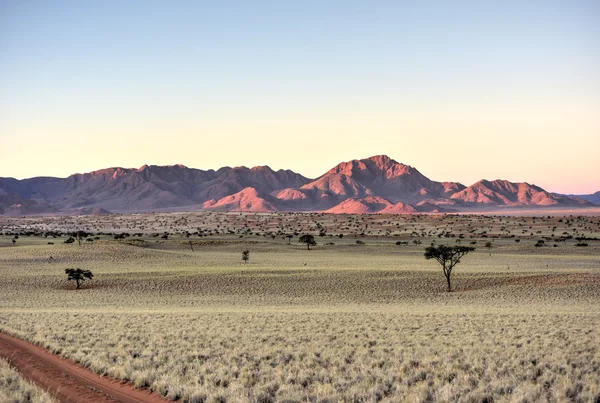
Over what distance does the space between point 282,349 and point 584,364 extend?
8256 millimetres

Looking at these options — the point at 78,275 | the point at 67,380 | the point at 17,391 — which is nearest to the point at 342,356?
the point at 67,380

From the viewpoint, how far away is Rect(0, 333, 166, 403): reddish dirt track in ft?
37.0

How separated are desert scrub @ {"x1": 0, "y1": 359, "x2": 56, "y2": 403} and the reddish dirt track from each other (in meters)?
0.30

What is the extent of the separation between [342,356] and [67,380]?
23.7 feet

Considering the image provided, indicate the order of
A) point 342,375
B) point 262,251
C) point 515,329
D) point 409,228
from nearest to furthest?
point 342,375
point 515,329
point 262,251
point 409,228

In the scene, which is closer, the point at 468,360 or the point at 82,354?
the point at 468,360

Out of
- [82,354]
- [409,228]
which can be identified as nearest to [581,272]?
[82,354]

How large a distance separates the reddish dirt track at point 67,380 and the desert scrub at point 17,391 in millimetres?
303

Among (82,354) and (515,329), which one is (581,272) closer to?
(515,329)

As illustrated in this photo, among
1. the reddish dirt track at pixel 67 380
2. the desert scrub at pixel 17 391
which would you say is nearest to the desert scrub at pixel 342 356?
the reddish dirt track at pixel 67 380

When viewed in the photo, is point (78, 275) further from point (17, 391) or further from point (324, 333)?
point (17, 391)

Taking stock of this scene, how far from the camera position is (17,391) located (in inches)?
445

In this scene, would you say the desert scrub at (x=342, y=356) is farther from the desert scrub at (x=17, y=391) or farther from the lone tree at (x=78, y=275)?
the lone tree at (x=78, y=275)

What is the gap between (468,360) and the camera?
1355cm
